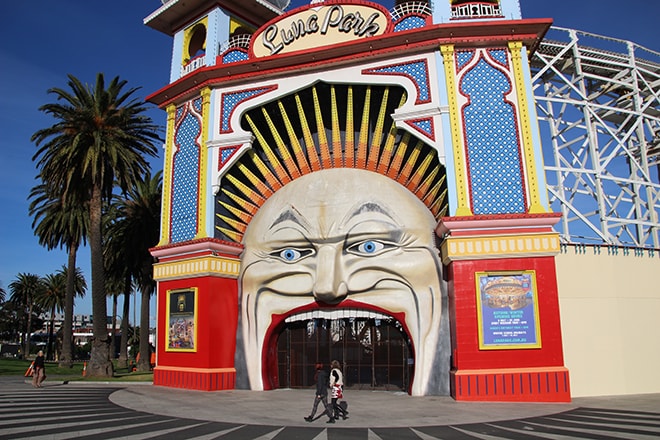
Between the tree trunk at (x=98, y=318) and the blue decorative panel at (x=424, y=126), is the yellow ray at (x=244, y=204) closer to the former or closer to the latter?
the blue decorative panel at (x=424, y=126)

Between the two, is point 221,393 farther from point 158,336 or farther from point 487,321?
point 487,321

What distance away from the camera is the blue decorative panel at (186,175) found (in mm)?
20984

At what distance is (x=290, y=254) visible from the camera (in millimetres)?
19562

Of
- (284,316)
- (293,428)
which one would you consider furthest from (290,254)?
(293,428)

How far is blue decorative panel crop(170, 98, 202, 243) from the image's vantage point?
2098 cm

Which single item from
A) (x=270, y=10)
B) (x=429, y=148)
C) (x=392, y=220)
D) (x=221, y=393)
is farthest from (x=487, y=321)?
(x=270, y=10)

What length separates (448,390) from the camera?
54.5ft

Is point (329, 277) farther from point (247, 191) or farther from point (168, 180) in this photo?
point (168, 180)

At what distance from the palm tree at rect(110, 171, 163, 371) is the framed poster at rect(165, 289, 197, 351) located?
1352cm

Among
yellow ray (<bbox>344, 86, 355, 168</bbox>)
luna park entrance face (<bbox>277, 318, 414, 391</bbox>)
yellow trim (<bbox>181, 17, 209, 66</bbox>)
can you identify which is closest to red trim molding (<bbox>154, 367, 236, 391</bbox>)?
luna park entrance face (<bbox>277, 318, 414, 391</bbox>)

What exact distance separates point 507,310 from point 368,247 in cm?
531

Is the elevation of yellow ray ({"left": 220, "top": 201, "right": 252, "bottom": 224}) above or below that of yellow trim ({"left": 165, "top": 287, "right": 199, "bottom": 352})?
above

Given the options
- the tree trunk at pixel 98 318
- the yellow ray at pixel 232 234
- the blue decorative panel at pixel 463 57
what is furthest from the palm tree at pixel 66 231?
the blue decorative panel at pixel 463 57

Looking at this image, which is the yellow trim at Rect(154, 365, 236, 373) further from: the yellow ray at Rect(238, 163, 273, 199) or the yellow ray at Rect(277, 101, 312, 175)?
the yellow ray at Rect(277, 101, 312, 175)
